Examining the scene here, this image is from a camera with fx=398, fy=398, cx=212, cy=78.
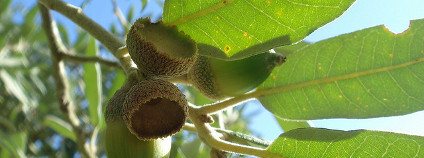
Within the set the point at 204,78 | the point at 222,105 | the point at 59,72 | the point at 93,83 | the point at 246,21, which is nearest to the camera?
the point at 246,21

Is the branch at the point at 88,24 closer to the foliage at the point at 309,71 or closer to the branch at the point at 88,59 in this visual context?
the foliage at the point at 309,71

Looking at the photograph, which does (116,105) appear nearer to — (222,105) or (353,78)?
(222,105)

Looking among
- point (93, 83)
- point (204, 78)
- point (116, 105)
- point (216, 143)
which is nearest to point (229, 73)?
point (204, 78)

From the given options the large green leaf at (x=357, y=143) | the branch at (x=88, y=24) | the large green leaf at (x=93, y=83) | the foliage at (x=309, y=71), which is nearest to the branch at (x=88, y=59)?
the foliage at (x=309, y=71)

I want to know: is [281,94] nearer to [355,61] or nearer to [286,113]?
[286,113]

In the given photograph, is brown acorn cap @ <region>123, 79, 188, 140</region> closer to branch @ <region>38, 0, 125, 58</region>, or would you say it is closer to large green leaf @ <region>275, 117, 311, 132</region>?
branch @ <region>38, 0, 125, 58</region>

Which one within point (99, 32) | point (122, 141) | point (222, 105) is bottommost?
point (122, 141)
